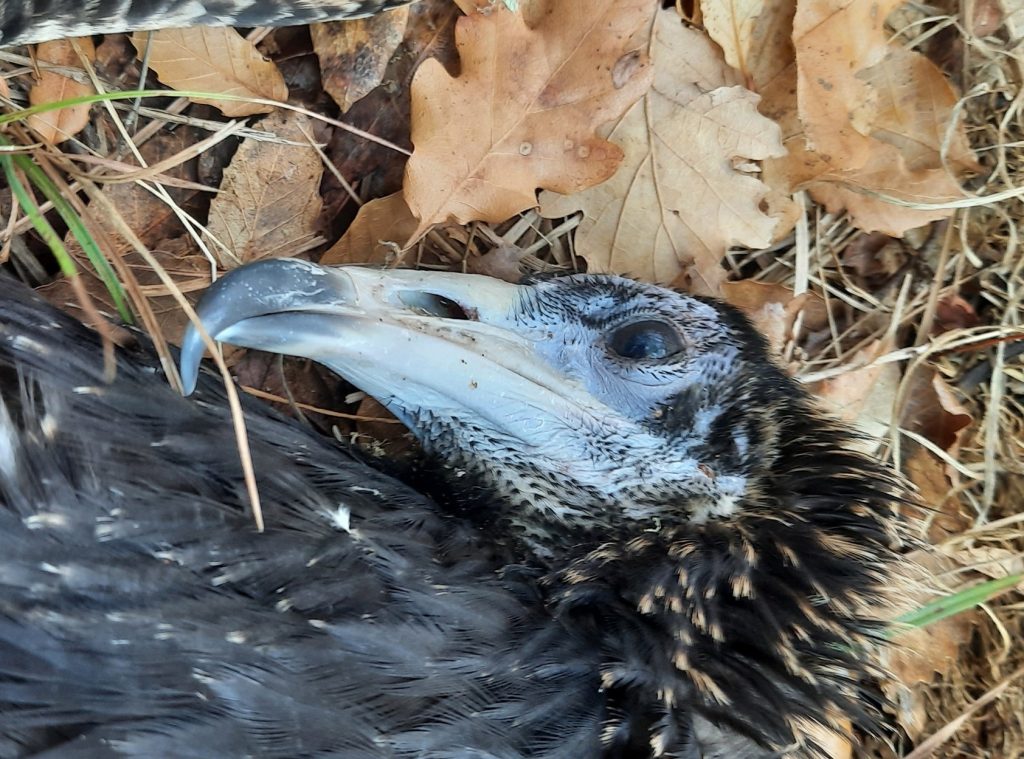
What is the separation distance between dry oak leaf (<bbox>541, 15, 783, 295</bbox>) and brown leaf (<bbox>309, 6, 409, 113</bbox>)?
52 cm

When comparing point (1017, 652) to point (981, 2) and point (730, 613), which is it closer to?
point (730, 613)

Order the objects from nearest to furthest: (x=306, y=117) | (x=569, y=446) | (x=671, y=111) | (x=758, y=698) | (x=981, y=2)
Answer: (x=758, y=698)
(x=569, y=446)
(x=306, y=117)
(x=671, y=111)
(x=981, y=2)

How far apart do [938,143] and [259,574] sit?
6.61ft

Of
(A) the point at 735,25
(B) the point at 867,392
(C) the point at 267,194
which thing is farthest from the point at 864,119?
(C) the point at 267,194

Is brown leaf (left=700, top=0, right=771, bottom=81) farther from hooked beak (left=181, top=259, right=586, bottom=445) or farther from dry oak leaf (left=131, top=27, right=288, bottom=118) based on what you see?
dry oak leaf (left=131, top=27, right=288, bottom=118)

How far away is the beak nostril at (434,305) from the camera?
5.71 feet

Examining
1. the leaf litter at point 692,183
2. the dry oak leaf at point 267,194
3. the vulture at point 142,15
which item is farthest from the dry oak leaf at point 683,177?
the vulture at point 142,15

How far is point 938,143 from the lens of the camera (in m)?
2.36

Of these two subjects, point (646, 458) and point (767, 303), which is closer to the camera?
point (646, 458)

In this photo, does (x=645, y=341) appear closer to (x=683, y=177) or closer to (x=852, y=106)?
(x=683, y=177)

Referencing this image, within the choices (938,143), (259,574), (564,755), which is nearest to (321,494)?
(259,574)

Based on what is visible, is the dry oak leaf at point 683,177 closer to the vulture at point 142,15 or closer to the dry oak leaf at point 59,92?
the vulture at point 142,15

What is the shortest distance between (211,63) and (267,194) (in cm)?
30

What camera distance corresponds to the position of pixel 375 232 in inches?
83.7
